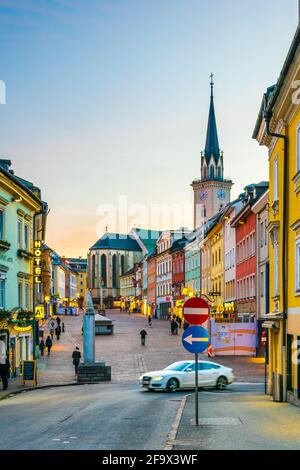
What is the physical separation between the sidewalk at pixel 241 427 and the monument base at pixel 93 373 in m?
15.2

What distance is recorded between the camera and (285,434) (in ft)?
48.7

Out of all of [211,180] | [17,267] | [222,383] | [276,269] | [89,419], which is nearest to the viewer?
[89,419]

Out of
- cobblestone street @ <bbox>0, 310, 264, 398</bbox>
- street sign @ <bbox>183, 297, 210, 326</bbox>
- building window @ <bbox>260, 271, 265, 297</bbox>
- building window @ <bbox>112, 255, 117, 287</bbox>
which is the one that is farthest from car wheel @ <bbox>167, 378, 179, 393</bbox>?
building window @ <bbox>112, 255, 117, 287</bbox>

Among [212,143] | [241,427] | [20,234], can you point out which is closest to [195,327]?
[241,427]

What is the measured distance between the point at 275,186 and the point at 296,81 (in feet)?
21.7

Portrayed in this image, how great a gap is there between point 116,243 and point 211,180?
45.8 metres

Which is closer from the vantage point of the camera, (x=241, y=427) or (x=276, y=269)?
(x=241, y=427)

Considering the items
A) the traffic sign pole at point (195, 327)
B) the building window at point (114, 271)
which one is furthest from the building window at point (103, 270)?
the traffic sign pole at point (195, 327)

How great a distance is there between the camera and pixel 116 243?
18075cm

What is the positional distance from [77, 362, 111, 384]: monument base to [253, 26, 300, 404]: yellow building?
14.7 metres

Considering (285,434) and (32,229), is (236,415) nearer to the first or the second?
(285,434)

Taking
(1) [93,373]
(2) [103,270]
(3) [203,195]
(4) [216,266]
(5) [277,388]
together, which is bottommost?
(1) [93,373]

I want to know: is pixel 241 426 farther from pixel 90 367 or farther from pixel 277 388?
pixel 90 367

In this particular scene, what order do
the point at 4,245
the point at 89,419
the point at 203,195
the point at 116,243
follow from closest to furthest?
the point at 89,419 → the point at 4,245 → the point at 203,195 → the point at 116,243
